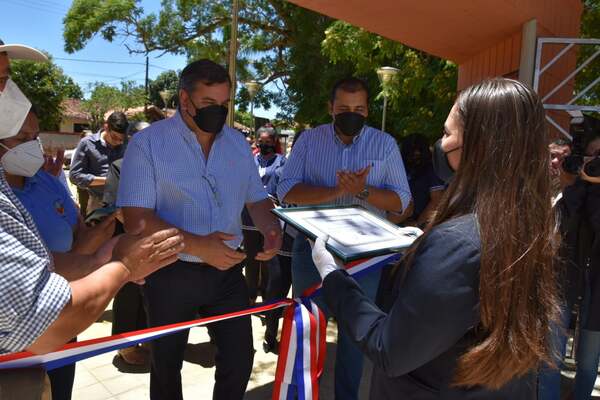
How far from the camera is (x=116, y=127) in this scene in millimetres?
5148

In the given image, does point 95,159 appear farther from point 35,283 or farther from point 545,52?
point 545,52

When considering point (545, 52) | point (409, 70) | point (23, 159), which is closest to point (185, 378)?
point (23, 159)

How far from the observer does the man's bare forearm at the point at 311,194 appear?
281 cm

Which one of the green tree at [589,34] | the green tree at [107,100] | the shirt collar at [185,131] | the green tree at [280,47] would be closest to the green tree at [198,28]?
the green tree at [280,47]

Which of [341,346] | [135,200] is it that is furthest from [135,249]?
[341,346]

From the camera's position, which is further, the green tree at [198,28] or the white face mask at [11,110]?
the green tree at [198,28]

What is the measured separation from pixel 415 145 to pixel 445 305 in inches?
131

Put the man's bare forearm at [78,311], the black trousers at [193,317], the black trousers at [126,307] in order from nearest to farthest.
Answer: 1. the man's bare forearm at [78,311]
2. the black trousers at [193,317]
3. the black trousers at [126,307]

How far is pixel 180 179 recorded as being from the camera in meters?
2.32

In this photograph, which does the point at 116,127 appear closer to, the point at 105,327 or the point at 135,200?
the point at 105,327

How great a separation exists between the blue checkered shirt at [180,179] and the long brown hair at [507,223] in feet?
4.29

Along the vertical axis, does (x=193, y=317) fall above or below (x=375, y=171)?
below

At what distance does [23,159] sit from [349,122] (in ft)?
5.86

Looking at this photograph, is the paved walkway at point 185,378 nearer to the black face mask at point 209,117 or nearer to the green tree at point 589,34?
the black face mask at point 209,117
